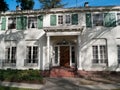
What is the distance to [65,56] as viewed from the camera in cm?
1825

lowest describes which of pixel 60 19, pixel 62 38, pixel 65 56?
pixel 65 56

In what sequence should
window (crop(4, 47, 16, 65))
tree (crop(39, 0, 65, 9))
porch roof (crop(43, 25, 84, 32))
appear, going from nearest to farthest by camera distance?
porch roof (crop(43, 25, 84, 32))
window (crop(4, 47, 16, 65))
tree (crop(39, 0, 65, 9))

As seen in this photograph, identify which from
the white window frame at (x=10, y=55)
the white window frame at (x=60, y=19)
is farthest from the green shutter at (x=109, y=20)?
the white window frame at (x=10, y=55)

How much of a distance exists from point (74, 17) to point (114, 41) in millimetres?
4844

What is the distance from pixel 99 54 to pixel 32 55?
706cm

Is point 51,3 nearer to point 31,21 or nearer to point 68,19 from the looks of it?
point 31,21

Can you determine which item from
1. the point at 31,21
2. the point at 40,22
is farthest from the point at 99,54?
the point at 31,21

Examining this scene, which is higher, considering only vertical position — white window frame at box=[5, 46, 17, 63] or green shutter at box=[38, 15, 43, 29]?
green shutter at box=[38, 15, 43, 29]

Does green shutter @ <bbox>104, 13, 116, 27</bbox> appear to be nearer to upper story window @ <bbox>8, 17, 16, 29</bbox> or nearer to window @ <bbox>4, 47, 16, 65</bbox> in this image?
upper story window @ <bbox>8, 17, 16, 29</bbox>

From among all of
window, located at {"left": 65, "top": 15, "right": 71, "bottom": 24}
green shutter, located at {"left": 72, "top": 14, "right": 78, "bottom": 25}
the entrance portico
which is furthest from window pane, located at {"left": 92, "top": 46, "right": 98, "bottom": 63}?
window, located at {"left": 65, "top": 15, "right": 71, "bottom": 24}

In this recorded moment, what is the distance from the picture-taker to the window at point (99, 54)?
1741 centimetres

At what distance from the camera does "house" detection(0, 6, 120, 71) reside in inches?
678

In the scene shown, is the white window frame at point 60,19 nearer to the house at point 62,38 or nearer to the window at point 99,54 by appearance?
the house at point 62,38

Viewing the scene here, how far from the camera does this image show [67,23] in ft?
60.2
